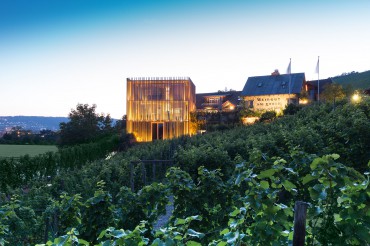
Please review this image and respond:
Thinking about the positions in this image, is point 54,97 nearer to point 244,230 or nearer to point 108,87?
point 108,87

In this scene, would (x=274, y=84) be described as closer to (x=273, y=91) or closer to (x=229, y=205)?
(x=273, y=91)

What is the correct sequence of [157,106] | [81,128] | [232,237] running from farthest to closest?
[81,128], [157,106], [232,237]

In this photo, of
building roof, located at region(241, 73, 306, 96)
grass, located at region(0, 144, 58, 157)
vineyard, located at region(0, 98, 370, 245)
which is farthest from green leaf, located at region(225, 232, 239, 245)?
building roof, located at region(241, 73, 306, 96)

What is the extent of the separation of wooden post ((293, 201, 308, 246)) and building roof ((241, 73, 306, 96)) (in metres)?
36.1

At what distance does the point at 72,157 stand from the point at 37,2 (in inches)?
464

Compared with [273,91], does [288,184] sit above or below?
below

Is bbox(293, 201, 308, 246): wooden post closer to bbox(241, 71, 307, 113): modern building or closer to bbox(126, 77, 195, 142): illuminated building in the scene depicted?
bbox(126, 77, 195, 142): illuminated building

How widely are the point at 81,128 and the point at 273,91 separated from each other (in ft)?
73.5

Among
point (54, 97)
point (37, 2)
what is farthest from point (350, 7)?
point (54, 97)

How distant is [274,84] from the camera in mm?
38094

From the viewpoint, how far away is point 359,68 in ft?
233

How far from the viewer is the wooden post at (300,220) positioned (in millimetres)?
1752

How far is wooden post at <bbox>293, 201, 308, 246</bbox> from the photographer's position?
175cm

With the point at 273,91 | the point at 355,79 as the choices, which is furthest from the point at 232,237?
the point at 355,79
